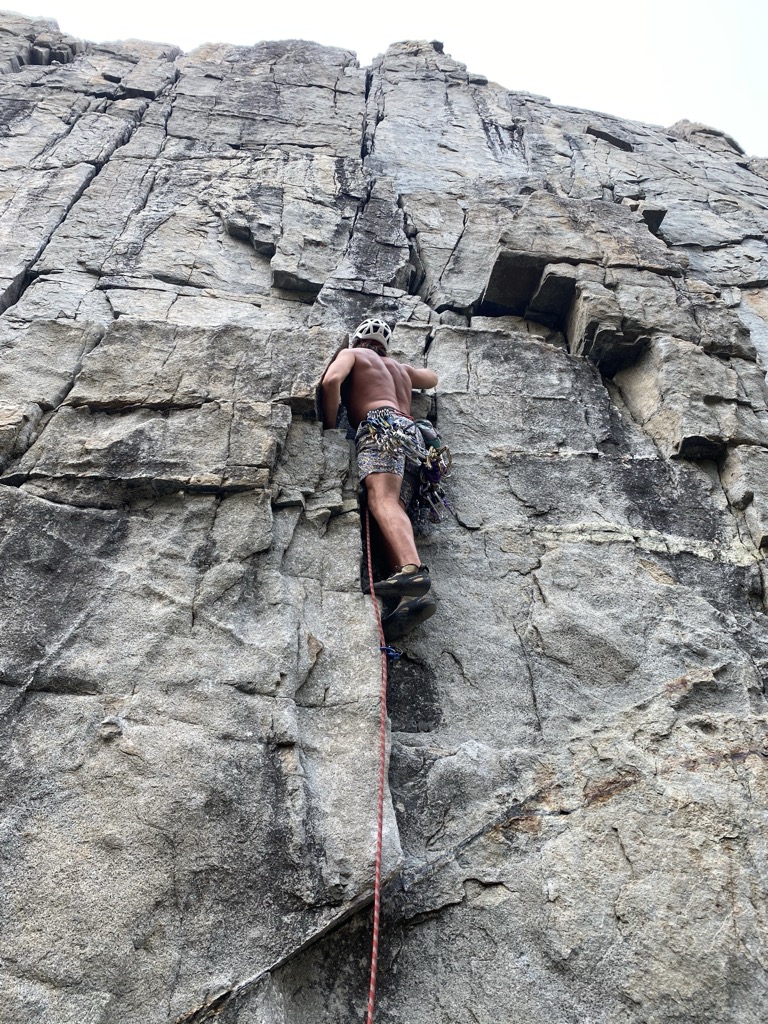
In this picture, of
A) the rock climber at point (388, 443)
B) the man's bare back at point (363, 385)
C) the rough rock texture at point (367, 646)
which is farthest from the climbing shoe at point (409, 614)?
the man's bare back at point (363, 385)

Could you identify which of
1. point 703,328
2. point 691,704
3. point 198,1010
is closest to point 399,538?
point 691,704

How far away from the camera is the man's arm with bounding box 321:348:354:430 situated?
14.2 feet

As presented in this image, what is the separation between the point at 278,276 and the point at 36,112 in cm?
493

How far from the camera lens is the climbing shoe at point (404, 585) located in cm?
363

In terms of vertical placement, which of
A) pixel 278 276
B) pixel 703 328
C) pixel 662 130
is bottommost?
pixel 278 276

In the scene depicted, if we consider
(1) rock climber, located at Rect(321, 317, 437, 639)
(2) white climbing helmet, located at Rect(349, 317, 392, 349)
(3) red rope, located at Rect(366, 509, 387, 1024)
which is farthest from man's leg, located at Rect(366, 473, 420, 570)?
(2) white climbing helmet, located at Rect(349, 317, 392, 349)

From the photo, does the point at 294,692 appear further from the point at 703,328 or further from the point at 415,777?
the point at 703,328

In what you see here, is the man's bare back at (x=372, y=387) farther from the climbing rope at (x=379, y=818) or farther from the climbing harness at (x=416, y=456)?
the climbing rope at (x=379, y=818)

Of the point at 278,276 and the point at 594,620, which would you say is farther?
the point at 278,276

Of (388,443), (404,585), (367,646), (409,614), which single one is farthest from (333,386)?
(367,646)

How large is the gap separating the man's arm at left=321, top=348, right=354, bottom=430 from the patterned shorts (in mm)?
193

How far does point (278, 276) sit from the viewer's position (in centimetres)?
631

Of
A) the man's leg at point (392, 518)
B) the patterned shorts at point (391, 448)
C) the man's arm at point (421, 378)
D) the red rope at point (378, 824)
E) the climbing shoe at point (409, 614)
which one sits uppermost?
the man's arm at point (421, 378)

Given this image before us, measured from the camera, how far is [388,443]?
13.6 ft
